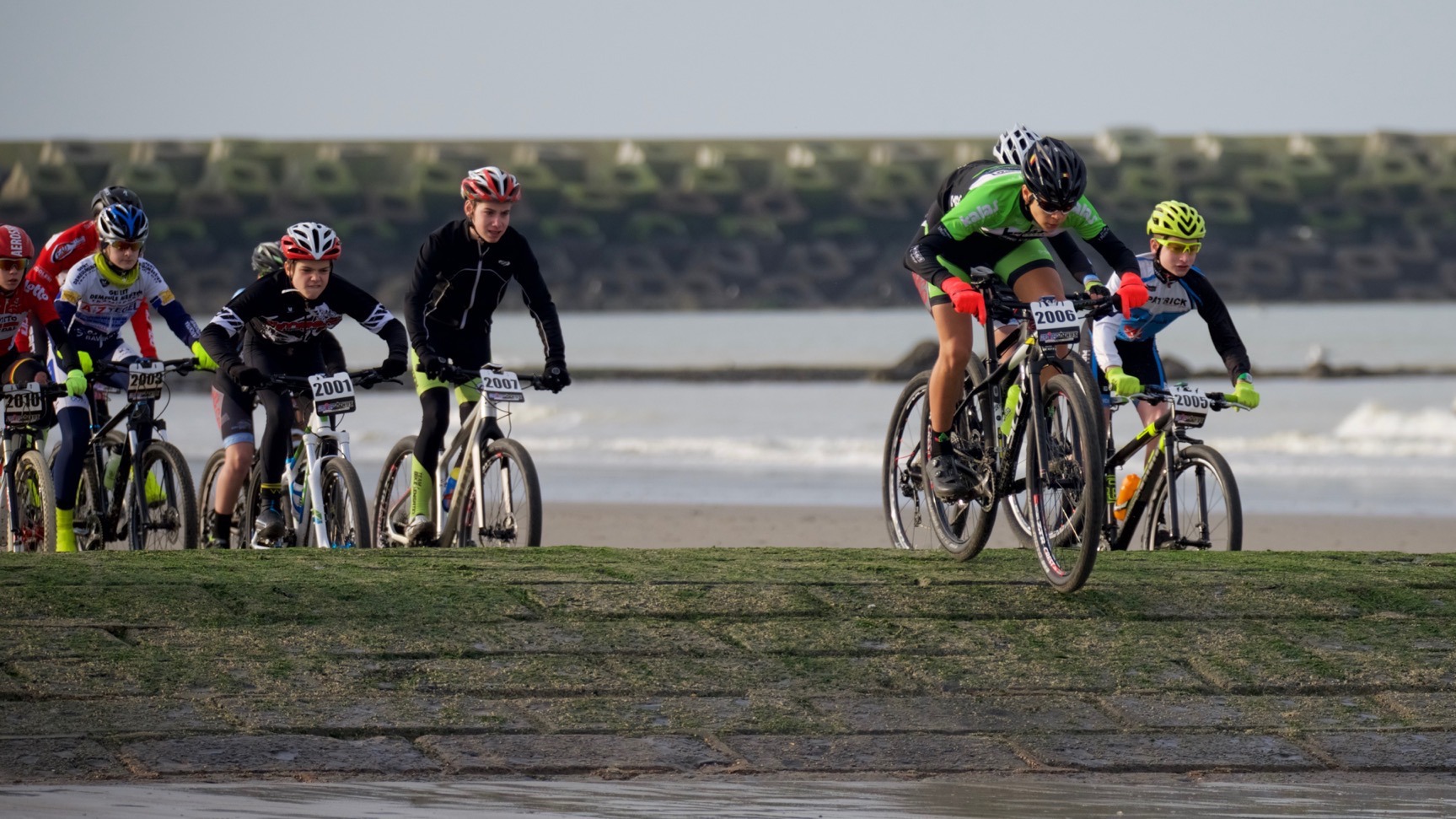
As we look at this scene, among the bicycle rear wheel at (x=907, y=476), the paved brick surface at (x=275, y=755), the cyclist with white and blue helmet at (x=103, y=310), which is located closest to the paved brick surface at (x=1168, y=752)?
the paved brick surface at (x=275, y=755)

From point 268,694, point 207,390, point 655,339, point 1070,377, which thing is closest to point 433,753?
point 268,694

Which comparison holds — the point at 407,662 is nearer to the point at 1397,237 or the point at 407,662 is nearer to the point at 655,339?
the point at 655,339

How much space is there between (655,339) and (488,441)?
79.3 m

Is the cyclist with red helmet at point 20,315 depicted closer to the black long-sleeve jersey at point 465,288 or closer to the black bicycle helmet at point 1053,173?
the black long-sleeve jersey at point 465,288

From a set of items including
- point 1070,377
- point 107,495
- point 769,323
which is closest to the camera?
point 1070,377

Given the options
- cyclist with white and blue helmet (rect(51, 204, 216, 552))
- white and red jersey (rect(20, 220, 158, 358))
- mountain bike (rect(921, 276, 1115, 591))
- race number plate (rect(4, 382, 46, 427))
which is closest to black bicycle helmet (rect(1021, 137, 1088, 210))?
mountain bike (rect(921, 276, 1115, 591))

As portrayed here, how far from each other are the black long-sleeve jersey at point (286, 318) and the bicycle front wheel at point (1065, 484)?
125 inches

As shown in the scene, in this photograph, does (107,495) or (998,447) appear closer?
(998,447)

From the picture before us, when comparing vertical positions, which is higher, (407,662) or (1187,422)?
(1187,422)

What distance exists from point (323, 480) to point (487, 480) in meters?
0.79

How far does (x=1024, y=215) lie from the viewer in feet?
25.5

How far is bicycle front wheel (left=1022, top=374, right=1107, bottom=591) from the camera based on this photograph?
22.4 ft

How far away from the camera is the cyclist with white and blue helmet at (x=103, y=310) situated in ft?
32.7

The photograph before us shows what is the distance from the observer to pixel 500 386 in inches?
354
